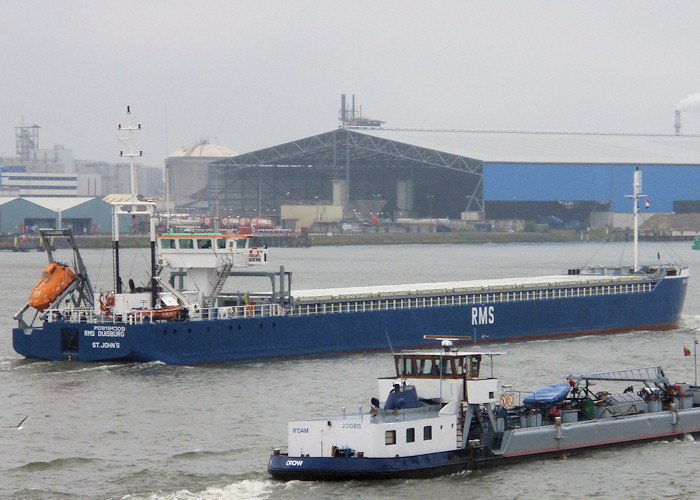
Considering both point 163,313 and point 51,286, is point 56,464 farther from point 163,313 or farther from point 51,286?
point 51,286

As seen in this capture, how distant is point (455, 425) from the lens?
25.0 metres

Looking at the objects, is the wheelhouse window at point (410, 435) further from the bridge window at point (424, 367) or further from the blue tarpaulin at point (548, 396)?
the blue tarpaulin at point (548, 396)

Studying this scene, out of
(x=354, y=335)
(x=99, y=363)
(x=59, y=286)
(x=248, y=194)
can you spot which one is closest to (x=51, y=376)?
(x=99, y=363)

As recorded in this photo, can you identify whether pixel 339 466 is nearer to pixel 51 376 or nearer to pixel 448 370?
pixel 448 370

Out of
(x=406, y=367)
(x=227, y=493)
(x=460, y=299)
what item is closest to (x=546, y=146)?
(x=460, y=299)

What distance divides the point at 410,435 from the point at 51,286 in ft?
69.1

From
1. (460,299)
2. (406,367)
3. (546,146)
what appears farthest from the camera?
(546,146)

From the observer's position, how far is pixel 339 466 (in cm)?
2389

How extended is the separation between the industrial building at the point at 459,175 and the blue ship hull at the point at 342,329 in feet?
260

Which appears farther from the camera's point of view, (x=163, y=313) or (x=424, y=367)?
(x=163, y=313)

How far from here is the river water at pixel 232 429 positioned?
2458 cm

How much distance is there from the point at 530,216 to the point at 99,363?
118371 mm

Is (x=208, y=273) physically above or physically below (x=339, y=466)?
above

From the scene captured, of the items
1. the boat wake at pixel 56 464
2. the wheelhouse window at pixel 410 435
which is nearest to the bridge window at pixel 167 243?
Result: the boat wake at pixel 56 464
